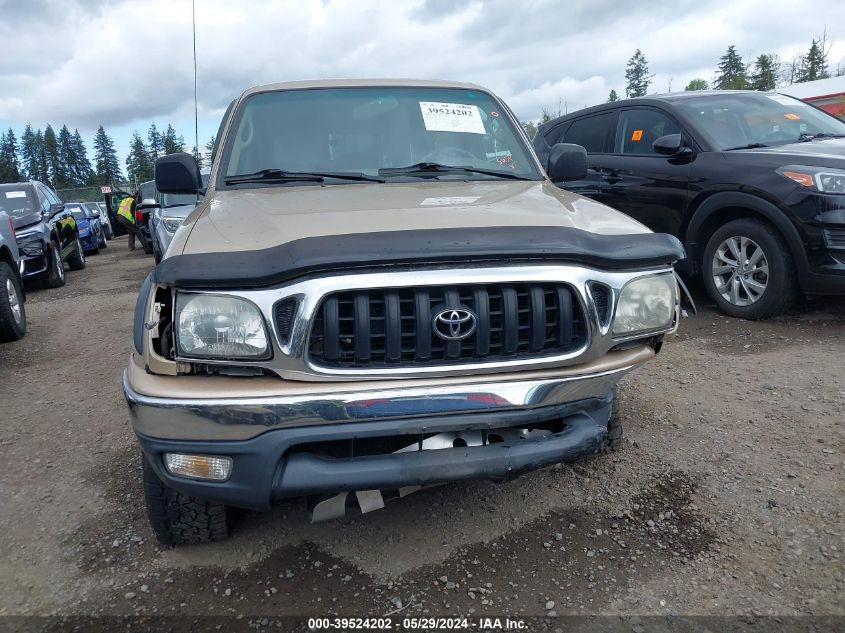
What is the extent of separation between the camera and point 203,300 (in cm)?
192

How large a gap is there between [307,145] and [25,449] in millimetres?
2260

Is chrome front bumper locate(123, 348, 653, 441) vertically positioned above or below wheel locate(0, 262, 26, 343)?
above

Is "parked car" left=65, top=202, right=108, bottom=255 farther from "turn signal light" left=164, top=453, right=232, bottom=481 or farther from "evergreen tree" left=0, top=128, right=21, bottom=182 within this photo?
"evergreen tree" left=0, top=128, right=21, bottom=182

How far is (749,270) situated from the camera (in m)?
4.98

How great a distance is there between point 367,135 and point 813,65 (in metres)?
82.2

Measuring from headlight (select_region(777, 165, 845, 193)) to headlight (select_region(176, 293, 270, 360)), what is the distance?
13.9 feet

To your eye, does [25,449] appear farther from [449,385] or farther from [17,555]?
[449,385]

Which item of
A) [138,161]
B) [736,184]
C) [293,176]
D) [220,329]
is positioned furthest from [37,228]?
[138,161]

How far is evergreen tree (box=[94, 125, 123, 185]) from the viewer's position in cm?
11124

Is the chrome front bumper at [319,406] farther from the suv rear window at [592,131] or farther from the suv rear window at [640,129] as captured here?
the suv rear window at [592,131]

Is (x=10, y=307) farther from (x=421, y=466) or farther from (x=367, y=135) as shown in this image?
(x=421, y=466)

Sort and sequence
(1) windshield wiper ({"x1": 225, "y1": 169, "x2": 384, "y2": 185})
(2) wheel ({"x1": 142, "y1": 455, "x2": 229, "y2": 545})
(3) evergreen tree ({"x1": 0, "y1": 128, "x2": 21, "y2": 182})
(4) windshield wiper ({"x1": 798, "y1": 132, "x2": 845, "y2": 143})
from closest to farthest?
1. (2) wheel ({"x1": 142, "y1": 455, "x2": 229, "y2": 545})
2. (1) windshield wiper ({"x1": 225, "y1": 169, "x2": 384, "y2": 185})
3. (4) windshield wiper ({"x1": 798, "y1": 132, "x2": 845, "y2": 143})
4. (3) evergreen tree ({"x1": 0, "y1": 128, "x2": 21, "y2": 182})

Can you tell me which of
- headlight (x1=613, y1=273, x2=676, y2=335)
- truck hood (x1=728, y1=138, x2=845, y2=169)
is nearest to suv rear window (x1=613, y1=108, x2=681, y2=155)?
truck hood (x1=728, y1=138, x2=845, y2=169)

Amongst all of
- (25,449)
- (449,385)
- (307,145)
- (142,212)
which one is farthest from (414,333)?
(142,212)
